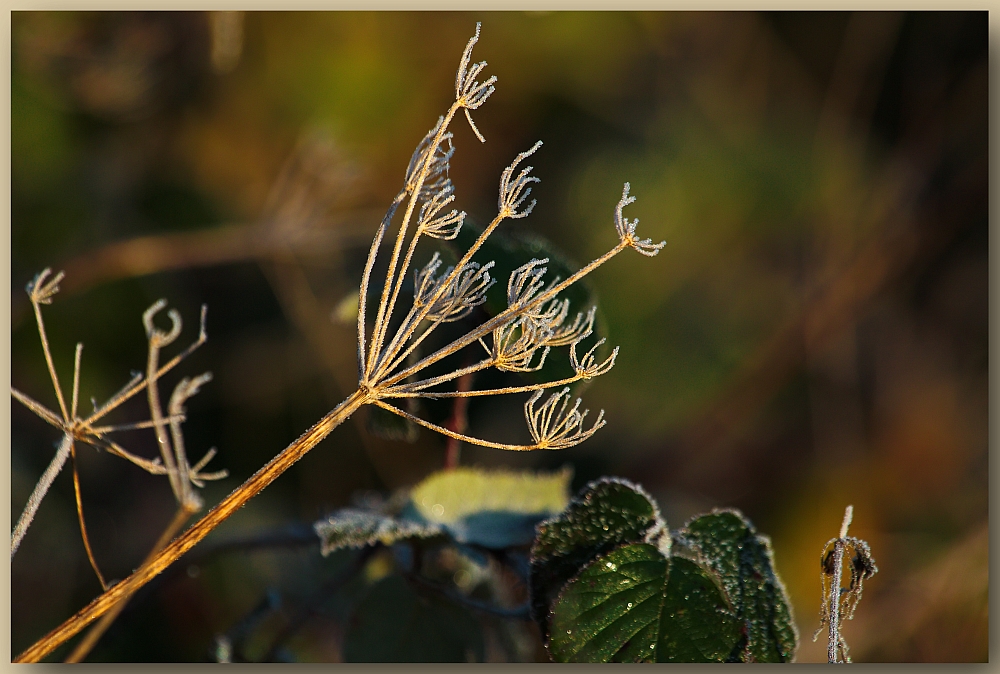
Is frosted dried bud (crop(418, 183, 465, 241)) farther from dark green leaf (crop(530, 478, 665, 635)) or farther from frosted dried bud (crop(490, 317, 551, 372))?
dark green leaf (crop(530, 478, 665, 635))

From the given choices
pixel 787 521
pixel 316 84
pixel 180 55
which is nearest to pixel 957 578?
pixel 787 521

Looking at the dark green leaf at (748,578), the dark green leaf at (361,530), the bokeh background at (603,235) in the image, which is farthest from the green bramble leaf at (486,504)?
the bokeh background at (603,235)

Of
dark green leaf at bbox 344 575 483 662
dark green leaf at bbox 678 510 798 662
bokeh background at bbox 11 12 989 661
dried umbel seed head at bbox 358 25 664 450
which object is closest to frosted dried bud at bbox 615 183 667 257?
dried umbel seed head at bbox 358 25 664 450

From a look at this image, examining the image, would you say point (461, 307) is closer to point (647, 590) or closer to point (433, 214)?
point (433, 214)

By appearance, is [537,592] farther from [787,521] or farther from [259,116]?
[259,116]

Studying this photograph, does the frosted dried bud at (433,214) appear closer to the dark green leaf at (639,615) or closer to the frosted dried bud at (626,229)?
the frosted dried bud at (626,229)

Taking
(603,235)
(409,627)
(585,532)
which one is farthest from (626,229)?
(603,235)
